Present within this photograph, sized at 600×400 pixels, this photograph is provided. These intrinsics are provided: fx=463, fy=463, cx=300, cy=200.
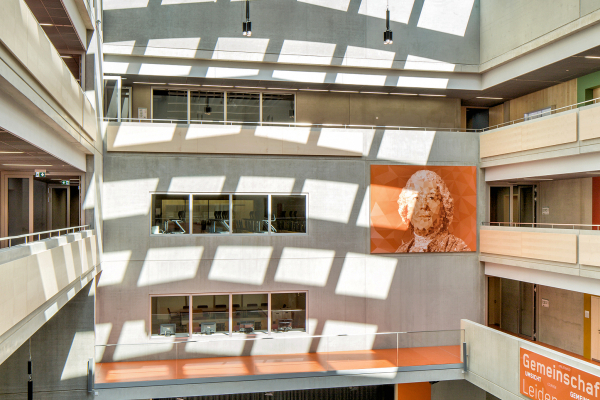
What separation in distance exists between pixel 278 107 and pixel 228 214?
516 cm

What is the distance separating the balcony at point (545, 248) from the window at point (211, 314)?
9387mm

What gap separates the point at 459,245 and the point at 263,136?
26.6 ft

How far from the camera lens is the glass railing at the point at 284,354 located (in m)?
13.0

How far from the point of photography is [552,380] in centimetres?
1138

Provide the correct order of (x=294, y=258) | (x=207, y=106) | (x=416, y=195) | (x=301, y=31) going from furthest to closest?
(x=207, y=106) < (x=301, y=31) < (x=416, y=195) < (x=294, y=258)

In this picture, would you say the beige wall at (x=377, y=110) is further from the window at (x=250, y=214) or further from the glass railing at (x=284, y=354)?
the glass railing at (x=284, y=354)

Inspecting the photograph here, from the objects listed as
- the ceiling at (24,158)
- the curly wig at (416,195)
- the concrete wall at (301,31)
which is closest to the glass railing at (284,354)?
the curly wig at (416,195)

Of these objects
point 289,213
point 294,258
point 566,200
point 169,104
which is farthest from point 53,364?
point 566,200

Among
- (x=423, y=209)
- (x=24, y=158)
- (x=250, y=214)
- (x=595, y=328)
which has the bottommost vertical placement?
(x=595, y=328)

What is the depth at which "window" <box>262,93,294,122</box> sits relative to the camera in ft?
58.5

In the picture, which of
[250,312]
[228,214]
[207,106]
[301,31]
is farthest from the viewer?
[207,106]

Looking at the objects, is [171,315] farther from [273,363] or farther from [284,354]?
[284,354]

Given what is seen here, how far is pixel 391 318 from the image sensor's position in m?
16.1

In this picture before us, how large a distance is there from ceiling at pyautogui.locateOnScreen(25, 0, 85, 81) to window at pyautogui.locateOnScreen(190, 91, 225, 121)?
15.5 feet
